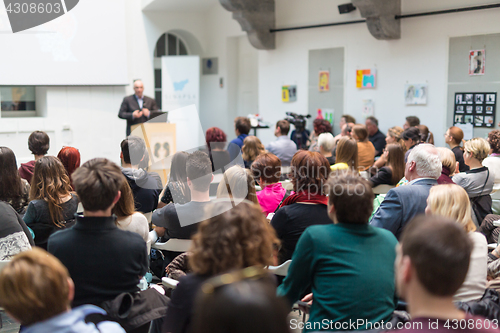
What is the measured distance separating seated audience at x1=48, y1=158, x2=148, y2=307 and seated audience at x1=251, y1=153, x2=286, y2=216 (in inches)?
65.0

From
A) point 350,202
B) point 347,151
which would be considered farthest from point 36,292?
point 347,151

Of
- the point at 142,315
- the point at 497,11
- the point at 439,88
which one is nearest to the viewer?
the point at 142,315

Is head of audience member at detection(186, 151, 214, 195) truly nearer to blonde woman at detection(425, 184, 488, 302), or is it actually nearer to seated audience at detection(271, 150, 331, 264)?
seated audience at detection(271, 150, 331, 264)

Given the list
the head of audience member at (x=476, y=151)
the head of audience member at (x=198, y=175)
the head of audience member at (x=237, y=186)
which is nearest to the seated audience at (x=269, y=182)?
the head of audience member at (x=237, y=186)

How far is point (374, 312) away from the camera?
6.15ft

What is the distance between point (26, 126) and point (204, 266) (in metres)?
8.37

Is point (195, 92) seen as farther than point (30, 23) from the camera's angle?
Yes

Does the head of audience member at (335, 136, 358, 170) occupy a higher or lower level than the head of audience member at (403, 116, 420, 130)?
lower

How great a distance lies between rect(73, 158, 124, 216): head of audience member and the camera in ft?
6.37

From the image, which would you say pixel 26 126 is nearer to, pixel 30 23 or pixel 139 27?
pixel 30 23

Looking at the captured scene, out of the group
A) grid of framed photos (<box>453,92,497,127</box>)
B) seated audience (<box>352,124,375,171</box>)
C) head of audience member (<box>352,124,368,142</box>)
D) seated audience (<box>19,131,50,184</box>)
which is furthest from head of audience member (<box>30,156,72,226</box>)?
grid of framed photos (<box>453,92,497,127</box>)

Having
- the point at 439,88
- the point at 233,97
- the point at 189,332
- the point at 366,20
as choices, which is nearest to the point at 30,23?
the point at 233,97

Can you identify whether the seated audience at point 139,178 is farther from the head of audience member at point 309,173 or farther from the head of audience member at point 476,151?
the head of audience member at point 476,151

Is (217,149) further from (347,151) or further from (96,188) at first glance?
(96,188)
